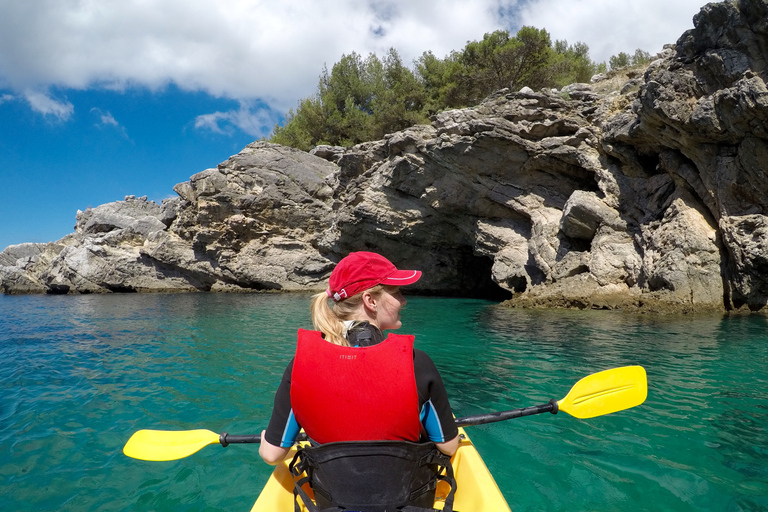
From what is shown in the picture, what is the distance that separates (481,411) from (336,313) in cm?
350

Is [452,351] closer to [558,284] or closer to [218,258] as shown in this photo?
[558,284]

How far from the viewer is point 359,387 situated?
1623 mm

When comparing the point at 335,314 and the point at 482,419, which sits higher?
the point at 335,314

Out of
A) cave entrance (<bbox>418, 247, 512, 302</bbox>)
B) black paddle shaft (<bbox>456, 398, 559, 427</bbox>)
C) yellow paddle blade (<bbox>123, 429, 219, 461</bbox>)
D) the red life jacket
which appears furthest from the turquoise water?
cave entrance (<bbox>418, 247, 512, 302</bbox>)

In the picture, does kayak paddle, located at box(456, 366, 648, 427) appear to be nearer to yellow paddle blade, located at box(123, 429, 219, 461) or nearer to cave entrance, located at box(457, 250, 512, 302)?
yellow paddle blade, located at box(123, 429, 219, 461)

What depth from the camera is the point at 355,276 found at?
1.94 metres

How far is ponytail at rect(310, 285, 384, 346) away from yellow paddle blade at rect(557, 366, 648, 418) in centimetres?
210

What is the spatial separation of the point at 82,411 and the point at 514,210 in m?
16.2

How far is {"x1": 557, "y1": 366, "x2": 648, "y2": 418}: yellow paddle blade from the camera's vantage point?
3.15m

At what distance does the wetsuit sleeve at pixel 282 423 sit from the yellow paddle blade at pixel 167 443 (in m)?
1.12

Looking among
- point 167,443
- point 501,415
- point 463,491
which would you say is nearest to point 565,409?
point 501,415

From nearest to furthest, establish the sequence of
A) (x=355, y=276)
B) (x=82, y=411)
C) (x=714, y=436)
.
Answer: (x=355, y=276)
(x=714, y=436)
(x=82, y=411)

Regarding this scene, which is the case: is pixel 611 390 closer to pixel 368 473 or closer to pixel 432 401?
pixel 432 401

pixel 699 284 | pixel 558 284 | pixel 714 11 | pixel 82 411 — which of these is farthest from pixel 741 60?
pixel 82 411
